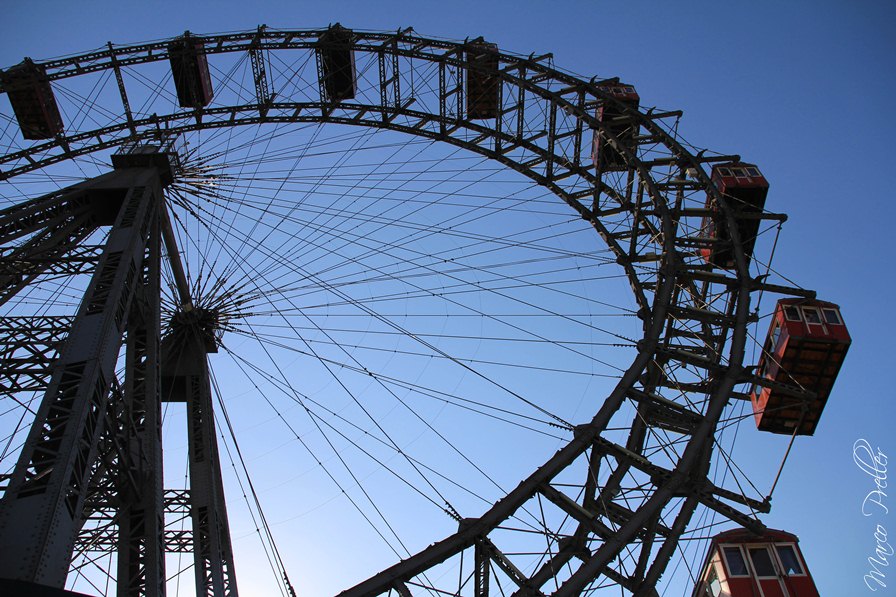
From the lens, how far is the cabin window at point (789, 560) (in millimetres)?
20625

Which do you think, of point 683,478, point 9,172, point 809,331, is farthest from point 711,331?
point 9,172

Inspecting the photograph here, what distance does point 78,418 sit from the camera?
12.6 m

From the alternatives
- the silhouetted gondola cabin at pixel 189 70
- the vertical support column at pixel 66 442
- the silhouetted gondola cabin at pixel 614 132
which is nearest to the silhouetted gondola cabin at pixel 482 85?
the silhouetted gondola cabin at pixel 614 132

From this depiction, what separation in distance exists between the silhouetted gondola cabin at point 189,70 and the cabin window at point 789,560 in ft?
75.2

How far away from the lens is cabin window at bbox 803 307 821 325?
20000 mm

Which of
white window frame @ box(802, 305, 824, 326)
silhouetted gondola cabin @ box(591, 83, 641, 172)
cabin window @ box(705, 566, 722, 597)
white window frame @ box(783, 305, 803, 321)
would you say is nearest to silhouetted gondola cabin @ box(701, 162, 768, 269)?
white window frame @ box(783, 305, 803, 321)

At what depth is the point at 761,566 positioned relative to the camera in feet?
68.8

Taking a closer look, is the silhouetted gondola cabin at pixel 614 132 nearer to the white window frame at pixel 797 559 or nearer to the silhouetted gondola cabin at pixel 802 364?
the silhouetted gondola cabin at pixel 802 364

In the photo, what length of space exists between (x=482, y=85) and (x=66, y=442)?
19.3 metres

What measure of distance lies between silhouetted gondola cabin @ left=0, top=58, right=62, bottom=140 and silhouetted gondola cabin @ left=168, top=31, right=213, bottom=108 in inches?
162

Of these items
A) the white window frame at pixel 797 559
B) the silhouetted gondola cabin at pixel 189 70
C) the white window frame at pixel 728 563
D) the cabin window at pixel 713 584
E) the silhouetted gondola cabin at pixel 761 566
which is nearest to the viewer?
the silhouetted gondola cabin at pixel 761 566

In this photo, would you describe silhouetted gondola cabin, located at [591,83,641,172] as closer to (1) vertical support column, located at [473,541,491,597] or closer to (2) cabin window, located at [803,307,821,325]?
(2) cabin window, located at [803,307,821,325]

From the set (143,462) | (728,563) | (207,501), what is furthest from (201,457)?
(728,563)

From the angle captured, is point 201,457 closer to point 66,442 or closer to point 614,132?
point 66,442
